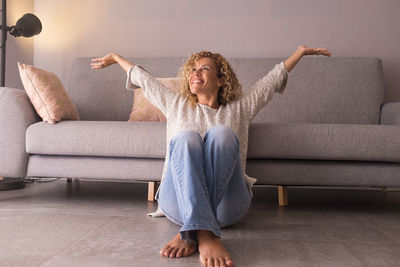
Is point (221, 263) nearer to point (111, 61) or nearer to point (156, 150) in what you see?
point (156, 150)

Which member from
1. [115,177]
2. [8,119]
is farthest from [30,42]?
[115,177]

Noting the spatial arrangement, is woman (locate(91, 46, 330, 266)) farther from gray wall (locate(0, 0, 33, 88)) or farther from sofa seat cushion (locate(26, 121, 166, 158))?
gray wall (locate(0, 0, 33, 88))

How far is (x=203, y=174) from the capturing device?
122 cm

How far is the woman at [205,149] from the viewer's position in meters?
1.17

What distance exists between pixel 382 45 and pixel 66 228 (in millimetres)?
2503

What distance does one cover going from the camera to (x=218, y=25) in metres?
2.93

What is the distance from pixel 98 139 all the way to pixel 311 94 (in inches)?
56.6

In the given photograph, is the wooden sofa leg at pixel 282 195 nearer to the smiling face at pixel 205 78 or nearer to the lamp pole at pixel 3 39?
the smiling face at pixel 205 78

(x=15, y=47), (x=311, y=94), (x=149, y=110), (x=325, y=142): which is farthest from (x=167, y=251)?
(x=15, y=47)

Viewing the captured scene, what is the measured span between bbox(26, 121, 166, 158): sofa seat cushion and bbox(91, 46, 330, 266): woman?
30cm

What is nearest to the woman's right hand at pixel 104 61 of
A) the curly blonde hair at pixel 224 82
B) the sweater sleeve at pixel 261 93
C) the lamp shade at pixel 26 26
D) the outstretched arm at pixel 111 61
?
the outstretched arm at pixel 111 61

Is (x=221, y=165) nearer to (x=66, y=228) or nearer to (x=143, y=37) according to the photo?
(x=66, y=228)

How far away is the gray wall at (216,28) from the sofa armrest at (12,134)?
116 centimetres

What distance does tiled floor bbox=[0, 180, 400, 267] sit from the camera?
114cm
